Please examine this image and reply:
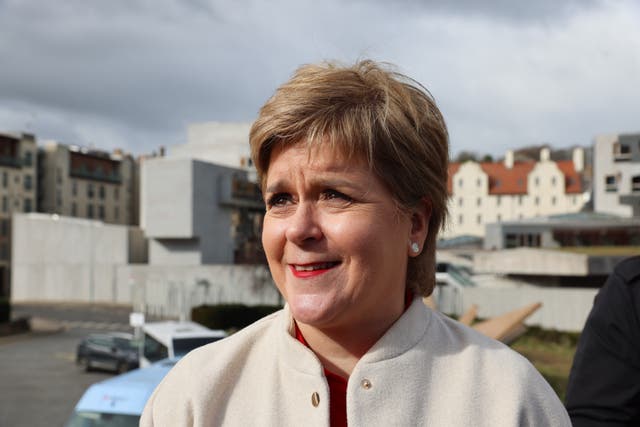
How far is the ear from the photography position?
7.76 feet

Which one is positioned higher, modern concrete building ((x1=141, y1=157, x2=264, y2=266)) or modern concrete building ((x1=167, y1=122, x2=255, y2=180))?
modern concrete building ((x1=167, y1=122, x2=255, y2=180))

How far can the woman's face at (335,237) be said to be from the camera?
218 centimetres

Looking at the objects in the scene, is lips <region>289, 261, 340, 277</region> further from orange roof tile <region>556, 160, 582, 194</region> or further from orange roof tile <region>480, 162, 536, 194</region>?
orange roof tile <region>556, 160, 582, 194</region>

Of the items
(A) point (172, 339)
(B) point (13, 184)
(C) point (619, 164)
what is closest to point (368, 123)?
(A) point (172, 339)

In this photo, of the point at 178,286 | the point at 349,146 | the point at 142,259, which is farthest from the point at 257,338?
the point at 142,259

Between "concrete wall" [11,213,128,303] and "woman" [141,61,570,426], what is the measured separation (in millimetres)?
53995

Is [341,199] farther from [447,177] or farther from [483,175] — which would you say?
[483,175]

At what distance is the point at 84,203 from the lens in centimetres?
7844

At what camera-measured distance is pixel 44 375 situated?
24625 millimetres

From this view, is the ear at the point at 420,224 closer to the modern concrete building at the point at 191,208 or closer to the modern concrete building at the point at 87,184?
the modern concrete building at the point at 191,208

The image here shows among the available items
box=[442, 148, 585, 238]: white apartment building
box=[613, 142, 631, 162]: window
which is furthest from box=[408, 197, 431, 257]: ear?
box=[442, 148, 585, 238]: white apartment building

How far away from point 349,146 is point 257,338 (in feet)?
2.46

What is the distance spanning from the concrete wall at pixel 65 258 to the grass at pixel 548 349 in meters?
35.3

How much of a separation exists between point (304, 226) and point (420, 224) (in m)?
0.43
